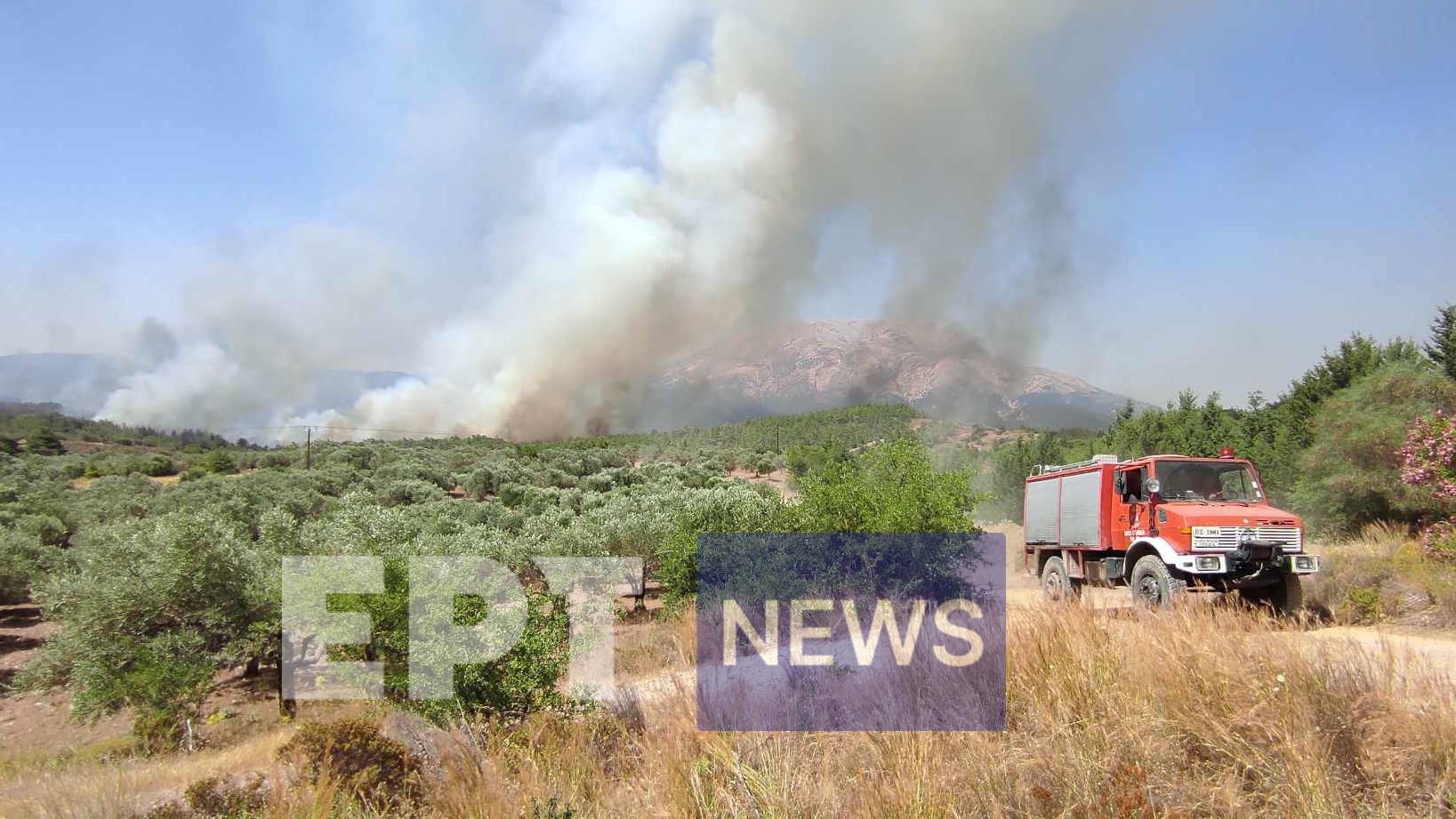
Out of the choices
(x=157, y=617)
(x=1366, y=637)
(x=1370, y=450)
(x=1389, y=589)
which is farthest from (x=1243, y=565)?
(x=157, y=617)

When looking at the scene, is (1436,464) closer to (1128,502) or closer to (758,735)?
(1128,502)

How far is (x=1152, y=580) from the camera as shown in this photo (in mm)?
10484

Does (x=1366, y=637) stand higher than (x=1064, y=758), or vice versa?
(x=1064, y=758)

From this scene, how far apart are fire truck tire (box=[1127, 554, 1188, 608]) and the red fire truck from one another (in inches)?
0.6

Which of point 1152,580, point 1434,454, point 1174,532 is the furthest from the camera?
point 1434,454

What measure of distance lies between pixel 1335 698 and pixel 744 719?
9.97ft

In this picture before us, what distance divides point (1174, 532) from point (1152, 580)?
789 mm

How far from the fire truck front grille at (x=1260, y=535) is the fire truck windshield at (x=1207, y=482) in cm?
103

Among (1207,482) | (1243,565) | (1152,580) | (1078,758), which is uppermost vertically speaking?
(1207,482)

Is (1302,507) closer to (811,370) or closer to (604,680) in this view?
(604,680)

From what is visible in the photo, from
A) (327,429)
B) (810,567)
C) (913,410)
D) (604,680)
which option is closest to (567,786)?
(604,680)

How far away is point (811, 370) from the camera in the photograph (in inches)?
5802

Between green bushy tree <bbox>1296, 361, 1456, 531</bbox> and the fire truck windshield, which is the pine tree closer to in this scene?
green bushy tree <bbox>1296, 361, 1456, 531</bbox>

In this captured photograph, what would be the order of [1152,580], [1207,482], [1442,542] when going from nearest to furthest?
[1152,580] → [1207,482] → [1442,542]
